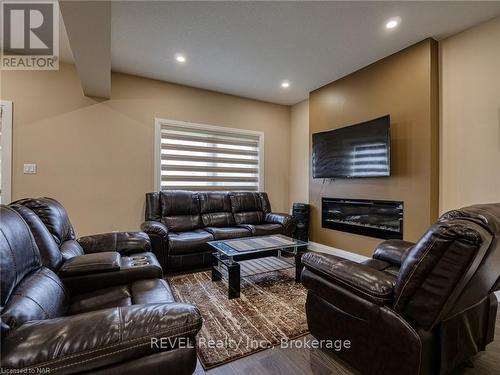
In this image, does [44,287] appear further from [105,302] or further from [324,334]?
[324,334]

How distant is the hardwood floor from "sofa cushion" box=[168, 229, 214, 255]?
1.71 m

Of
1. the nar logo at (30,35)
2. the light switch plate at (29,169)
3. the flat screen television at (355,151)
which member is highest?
the nar logo at (30,35)

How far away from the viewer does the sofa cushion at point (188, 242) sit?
3.11m

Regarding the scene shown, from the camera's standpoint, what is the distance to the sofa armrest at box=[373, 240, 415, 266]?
2078mm

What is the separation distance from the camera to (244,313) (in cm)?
218

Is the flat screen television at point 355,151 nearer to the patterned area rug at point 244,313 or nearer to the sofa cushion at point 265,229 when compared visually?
the sofa cushion at point 265,229

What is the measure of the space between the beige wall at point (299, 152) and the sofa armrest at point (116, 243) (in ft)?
10.9

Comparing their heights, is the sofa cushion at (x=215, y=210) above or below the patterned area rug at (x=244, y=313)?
above

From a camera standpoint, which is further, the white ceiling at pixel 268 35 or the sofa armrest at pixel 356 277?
the white ceiling at pixel 268 35

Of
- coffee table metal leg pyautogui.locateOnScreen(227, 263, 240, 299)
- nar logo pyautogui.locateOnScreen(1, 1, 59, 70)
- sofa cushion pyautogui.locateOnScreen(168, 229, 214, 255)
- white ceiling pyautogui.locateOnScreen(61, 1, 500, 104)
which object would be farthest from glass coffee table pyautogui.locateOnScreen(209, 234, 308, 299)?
nar logo pyautogui.locateOnScreen(1, 1, 59, 70)

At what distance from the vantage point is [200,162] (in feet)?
14.6

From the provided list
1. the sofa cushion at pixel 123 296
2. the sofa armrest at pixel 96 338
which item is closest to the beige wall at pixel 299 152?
the sofa cushion at pixel 123 296

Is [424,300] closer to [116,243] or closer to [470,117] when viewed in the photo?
[116,243]

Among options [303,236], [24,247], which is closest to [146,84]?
[24,247]
